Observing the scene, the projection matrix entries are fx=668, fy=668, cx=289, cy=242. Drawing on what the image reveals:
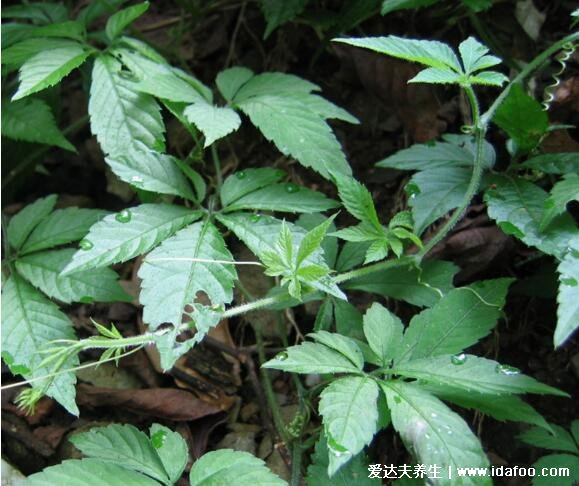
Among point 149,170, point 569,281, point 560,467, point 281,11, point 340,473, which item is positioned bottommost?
point 560,467

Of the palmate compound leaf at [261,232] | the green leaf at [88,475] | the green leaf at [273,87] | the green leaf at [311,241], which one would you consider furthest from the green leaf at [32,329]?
the green leaf at [273,87]

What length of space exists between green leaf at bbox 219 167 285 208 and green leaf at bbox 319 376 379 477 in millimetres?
520

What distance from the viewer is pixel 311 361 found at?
1.20 metres

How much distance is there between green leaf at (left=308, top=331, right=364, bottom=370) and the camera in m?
1.24

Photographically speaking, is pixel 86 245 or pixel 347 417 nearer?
pixel 347 417

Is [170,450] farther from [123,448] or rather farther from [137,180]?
[137,180]

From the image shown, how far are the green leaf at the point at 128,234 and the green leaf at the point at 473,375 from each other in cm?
56

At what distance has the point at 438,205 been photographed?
4.81ft

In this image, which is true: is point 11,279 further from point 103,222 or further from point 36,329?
point 103,222

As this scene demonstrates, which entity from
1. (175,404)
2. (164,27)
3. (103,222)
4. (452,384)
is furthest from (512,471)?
(164,27)

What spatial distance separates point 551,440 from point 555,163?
0.60 meters

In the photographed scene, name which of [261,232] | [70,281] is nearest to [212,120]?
[261,232]

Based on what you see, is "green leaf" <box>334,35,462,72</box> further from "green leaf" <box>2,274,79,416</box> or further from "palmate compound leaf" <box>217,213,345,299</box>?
"green leaf" <box>2,274,79,416</box>

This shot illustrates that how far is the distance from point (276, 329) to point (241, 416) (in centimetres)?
25
